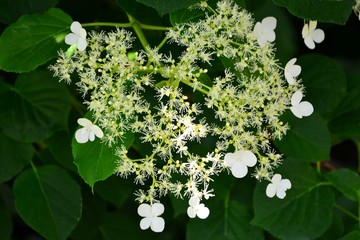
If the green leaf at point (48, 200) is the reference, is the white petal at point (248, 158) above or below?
above

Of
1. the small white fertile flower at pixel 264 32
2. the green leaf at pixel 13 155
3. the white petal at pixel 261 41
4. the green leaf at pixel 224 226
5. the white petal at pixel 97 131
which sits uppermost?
the small white fertile flower at pixel 264 32

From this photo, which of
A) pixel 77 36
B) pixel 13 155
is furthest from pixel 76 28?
pixel 13 155

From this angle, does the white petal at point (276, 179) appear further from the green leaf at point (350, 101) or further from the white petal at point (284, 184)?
the green leaf at point (350, 101)

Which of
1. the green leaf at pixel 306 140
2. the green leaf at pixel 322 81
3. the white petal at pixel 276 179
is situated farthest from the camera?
the green leaf at pixel 322 81

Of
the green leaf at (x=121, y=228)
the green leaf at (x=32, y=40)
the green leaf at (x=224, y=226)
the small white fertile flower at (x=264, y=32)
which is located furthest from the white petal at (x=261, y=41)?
the green leaf at (x=121, y=228)

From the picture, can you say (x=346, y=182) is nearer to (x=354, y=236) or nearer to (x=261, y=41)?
Answer: (x=354, y=236)

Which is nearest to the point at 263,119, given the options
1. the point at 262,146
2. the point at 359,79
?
the point at 262,146
